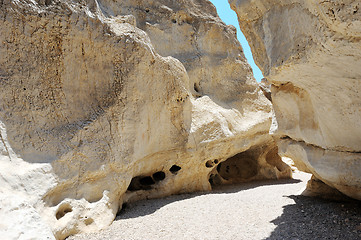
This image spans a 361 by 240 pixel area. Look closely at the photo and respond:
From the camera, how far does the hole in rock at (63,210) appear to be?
150 inches

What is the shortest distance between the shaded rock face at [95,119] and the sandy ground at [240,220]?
1.59 ft

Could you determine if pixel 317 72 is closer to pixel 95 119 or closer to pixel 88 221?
pixel 95 119

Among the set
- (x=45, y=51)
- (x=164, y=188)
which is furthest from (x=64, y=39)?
(x=164, y=188)

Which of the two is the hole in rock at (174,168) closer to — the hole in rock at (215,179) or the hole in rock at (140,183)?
the hole in rock at (140,183)

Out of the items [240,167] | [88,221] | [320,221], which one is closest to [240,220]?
[320,221]

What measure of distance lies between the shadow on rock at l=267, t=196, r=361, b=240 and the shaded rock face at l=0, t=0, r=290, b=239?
265 cm

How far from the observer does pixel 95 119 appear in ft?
15.2

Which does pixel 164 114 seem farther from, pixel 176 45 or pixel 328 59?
pixel 328 59

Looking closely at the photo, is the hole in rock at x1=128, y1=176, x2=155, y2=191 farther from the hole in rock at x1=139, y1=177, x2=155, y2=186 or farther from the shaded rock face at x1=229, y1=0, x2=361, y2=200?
the shaded rock face at x1=229, y1=0, x2=361, y2=200

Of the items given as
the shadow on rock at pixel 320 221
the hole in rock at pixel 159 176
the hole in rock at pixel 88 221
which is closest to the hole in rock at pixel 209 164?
the hole in rock at pixel 159 176

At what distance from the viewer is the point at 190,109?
21.5 feet

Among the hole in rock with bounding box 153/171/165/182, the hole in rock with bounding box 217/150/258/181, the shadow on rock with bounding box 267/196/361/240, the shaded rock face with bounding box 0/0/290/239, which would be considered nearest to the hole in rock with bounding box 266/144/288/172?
the hole in rock with bounding box 217/150/258/181

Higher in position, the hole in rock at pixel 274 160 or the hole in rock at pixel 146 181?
the hole in rock at pixel 146 181

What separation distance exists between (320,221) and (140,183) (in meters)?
→ 3.90
